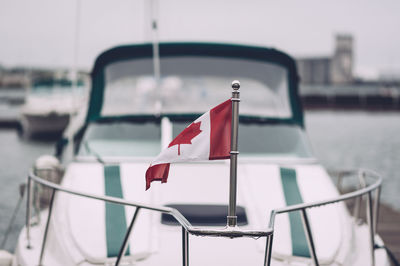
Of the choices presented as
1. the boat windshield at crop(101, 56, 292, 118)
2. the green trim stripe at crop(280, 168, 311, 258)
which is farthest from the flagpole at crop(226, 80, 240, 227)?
the boat windshield at crop(101, 56, 292, 118)

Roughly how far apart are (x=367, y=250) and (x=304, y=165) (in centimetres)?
80

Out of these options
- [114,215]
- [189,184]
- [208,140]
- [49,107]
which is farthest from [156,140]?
[49,107]

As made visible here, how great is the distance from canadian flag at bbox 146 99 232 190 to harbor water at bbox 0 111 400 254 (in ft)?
24.1

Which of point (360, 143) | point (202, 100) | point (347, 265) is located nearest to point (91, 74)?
point (202, 100)

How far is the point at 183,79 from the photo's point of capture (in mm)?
4414

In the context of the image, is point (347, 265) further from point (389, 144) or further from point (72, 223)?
point (389, 144)

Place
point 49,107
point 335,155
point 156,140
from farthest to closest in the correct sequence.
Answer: point 49,107 → point 335,155 → point 156,140

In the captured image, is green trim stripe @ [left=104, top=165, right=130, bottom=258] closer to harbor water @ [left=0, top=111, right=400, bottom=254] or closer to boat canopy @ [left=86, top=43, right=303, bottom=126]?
boat canopy @ [left=86, top=43, right=303, bottom=126]

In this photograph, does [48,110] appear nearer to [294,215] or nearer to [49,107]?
[49,107]

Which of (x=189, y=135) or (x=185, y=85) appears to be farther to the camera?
(x=185, y=85)

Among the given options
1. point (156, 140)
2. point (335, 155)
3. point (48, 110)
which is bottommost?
point (335, 155)

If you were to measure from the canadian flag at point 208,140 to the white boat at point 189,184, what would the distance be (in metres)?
0.34

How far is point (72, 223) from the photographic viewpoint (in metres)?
3.32

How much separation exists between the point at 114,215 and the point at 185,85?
5.07ft
